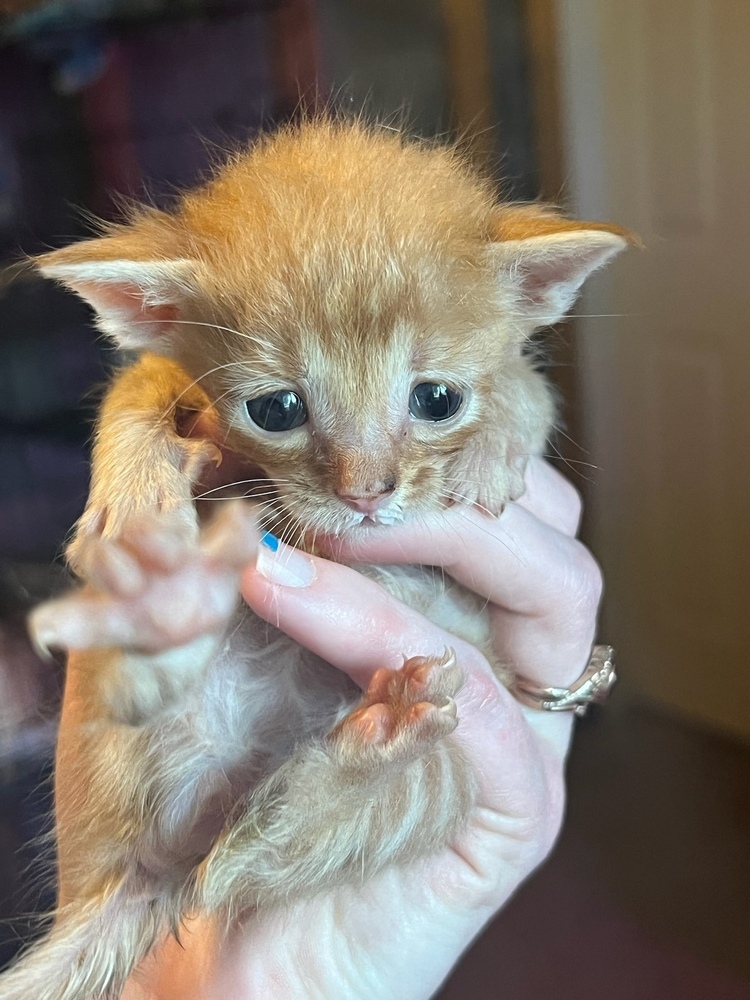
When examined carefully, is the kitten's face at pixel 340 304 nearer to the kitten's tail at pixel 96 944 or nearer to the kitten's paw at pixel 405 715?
the kitten's paw at pixel 405 715

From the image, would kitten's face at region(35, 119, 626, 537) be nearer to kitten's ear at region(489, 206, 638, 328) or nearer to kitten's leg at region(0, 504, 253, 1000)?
kitten's ear at region(489, 206, 638, 328)

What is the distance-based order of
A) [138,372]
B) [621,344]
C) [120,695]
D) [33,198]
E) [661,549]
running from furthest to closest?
[661,549]
[621,344]
[33,198]
[138,372]
[120,695]

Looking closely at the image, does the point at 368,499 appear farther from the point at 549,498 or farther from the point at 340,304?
the point at 549,498

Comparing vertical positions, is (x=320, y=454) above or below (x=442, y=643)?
above

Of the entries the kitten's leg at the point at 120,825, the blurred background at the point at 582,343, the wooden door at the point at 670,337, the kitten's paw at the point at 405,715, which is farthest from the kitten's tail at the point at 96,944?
the wooden door at the point at 670,337

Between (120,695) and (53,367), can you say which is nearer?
(120,695)

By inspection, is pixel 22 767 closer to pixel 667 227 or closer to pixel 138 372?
pixel 138 372

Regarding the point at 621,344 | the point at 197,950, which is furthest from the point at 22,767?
the point at 621,344
